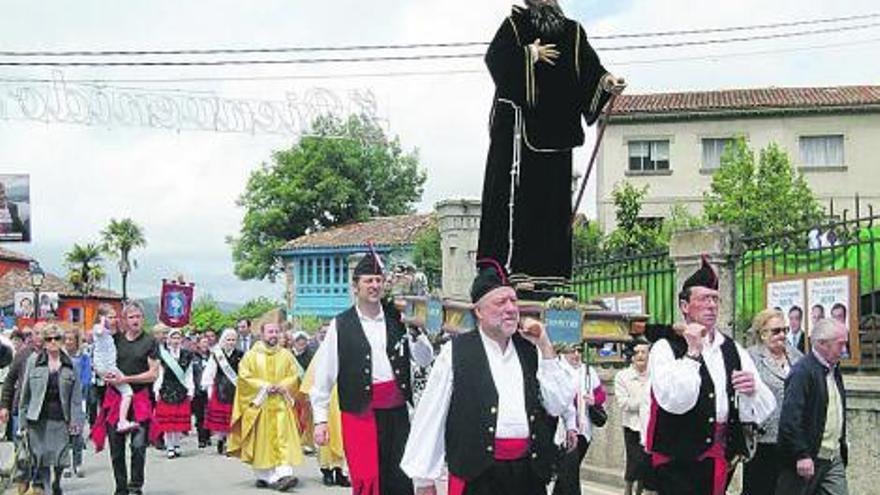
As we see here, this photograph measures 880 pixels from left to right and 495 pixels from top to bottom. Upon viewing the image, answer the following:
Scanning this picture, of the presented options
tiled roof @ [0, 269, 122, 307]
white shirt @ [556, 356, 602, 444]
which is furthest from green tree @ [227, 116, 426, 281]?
white shirt @ [556, 356, 602, 444]

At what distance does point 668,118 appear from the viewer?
4197 cm

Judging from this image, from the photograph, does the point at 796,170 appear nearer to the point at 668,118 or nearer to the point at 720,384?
the point at 668,118

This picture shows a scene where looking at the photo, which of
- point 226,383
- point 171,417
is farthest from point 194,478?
point 226,383

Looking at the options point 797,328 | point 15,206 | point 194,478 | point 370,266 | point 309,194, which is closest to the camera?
point 370,266

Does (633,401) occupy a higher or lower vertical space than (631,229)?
lower

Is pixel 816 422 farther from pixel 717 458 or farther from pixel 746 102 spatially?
pixel 746 102

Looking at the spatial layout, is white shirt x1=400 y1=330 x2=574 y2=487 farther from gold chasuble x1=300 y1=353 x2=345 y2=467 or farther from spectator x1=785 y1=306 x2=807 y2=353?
gold chasuble x1=300 y1=353 x2=345 y2=467

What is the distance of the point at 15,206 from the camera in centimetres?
5853

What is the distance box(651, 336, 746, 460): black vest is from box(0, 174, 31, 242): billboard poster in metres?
54.6

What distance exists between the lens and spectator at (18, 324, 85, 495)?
11547 mm

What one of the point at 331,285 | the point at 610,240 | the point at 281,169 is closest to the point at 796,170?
the point at 610,240

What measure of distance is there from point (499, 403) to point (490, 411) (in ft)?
0.26

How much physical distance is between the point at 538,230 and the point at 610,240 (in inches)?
966

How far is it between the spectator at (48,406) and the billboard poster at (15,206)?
4824 cm
